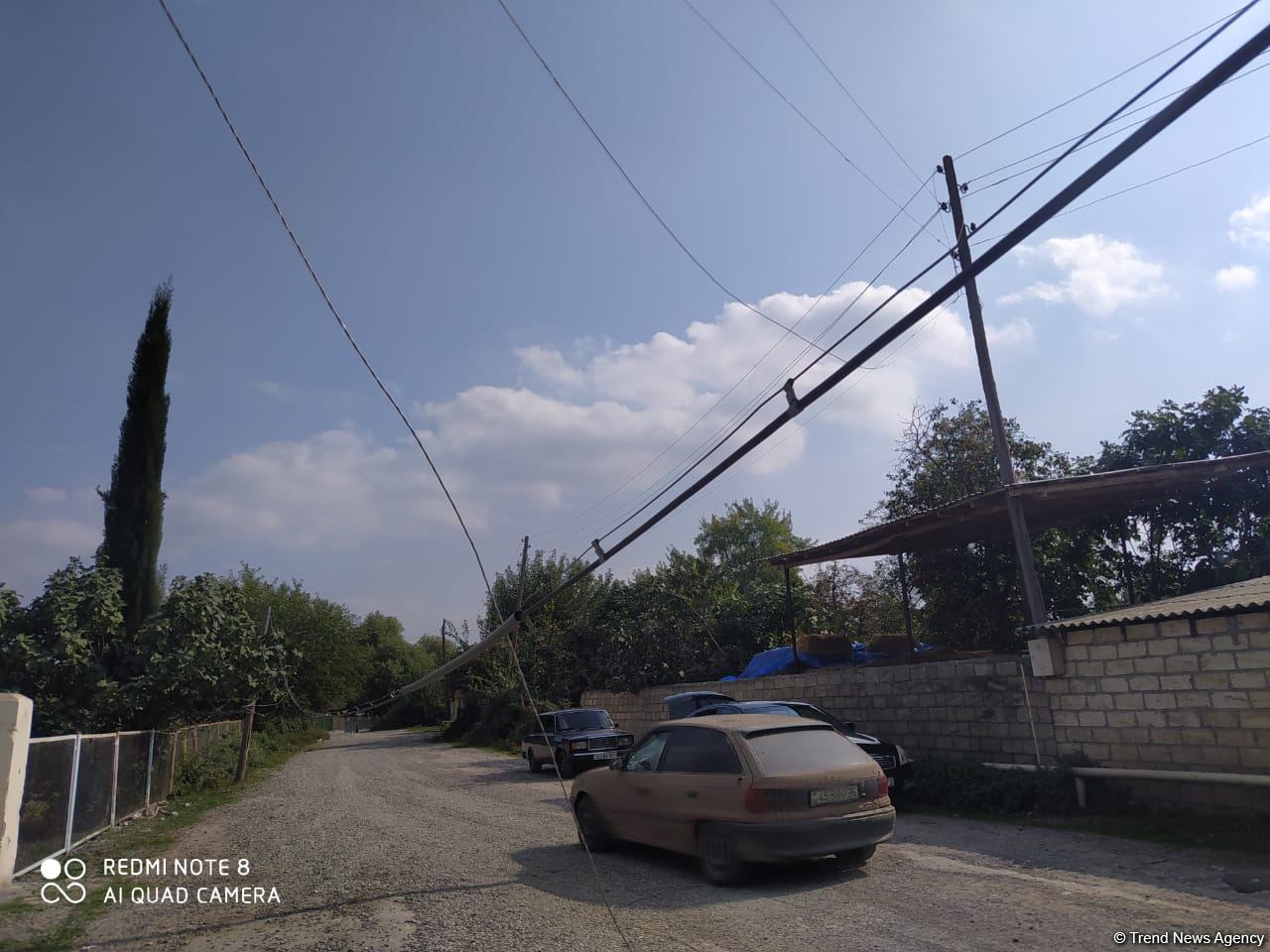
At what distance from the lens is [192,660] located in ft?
52.6

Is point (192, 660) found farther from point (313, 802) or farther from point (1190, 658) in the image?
point (1190, 658)

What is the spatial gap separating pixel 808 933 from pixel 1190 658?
20.9 feet

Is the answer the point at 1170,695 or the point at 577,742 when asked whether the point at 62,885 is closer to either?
the point at 577,742

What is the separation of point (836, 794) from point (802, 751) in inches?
19.6

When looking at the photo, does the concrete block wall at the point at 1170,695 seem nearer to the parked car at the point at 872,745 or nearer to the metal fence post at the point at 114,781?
the parked car at the point at 872,745

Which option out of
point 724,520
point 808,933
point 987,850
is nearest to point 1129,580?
point 987,850

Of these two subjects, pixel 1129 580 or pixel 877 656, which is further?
pixel 877 656

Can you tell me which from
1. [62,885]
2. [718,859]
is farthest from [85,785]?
[718,859]

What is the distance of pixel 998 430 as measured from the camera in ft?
44.9

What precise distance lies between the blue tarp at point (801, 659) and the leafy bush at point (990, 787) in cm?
617

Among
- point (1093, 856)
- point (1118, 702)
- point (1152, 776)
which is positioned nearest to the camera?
point (1093, 856)

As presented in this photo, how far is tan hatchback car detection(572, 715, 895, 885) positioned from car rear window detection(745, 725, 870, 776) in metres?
0.01

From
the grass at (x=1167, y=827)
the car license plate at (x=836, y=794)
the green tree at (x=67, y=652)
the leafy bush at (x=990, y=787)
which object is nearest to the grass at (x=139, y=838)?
the green tree at (x=67, y=652)

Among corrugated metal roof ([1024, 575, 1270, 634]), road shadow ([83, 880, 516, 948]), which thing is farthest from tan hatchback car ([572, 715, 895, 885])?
corrugated metal roof ([1024, 575, 1270, 634])
